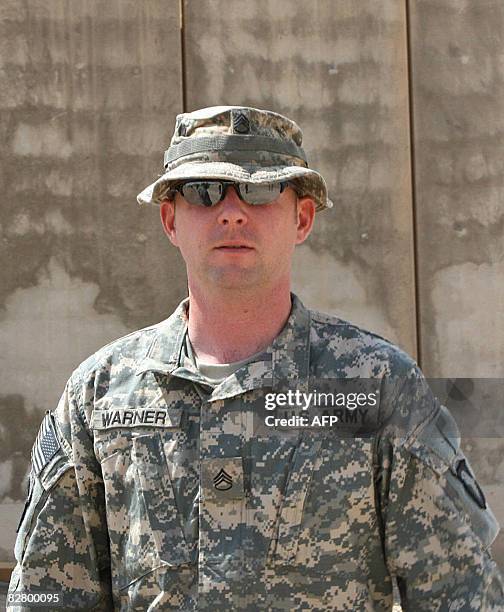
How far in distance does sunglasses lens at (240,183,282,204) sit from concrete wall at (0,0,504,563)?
3.21 m

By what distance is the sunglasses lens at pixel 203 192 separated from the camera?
2047mm

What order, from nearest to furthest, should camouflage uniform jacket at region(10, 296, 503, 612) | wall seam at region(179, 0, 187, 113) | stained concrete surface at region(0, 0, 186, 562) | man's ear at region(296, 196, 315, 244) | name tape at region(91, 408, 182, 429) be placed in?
1. camouflage uniform jacket at region(10, 296, 503, 612)
2. name tape at region(91, 408, 182, 429)
3. man's ear at region(296, 196, 315, 244)
4. stained concrete surface at region(0, 0, 186, 562)
5. wall seam at region(179, 0, 187, 113)

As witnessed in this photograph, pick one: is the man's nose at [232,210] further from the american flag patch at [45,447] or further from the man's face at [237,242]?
the american flag patch at [45,447]

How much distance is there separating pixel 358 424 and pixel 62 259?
11.2 feet

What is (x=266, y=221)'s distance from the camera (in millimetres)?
2062

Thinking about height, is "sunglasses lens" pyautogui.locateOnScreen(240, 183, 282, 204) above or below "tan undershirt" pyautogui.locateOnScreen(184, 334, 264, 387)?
above

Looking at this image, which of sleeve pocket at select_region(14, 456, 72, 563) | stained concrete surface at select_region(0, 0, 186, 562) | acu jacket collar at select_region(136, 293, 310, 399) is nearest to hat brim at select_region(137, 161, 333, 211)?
acu jacket collar at select_region(136, 293, 310, 399)

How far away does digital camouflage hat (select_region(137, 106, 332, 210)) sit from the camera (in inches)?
81.0

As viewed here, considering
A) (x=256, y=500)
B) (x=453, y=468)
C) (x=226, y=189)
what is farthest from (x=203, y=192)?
(x=453, y=468)

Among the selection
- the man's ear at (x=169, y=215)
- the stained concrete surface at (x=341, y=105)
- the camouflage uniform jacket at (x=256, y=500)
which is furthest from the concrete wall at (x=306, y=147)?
the camouflage uniform jacket at (x=256, y=500)

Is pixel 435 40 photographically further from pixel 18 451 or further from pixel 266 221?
pixel 266 221

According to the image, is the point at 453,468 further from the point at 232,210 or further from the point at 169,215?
the point at 169,215

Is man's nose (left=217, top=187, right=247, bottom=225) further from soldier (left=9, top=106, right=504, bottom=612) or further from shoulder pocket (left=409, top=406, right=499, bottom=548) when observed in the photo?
shoulder pocket (left=409, top=406, right=499, bottom=548)

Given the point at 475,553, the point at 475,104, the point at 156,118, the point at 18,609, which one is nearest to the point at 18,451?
the point at 156,118
